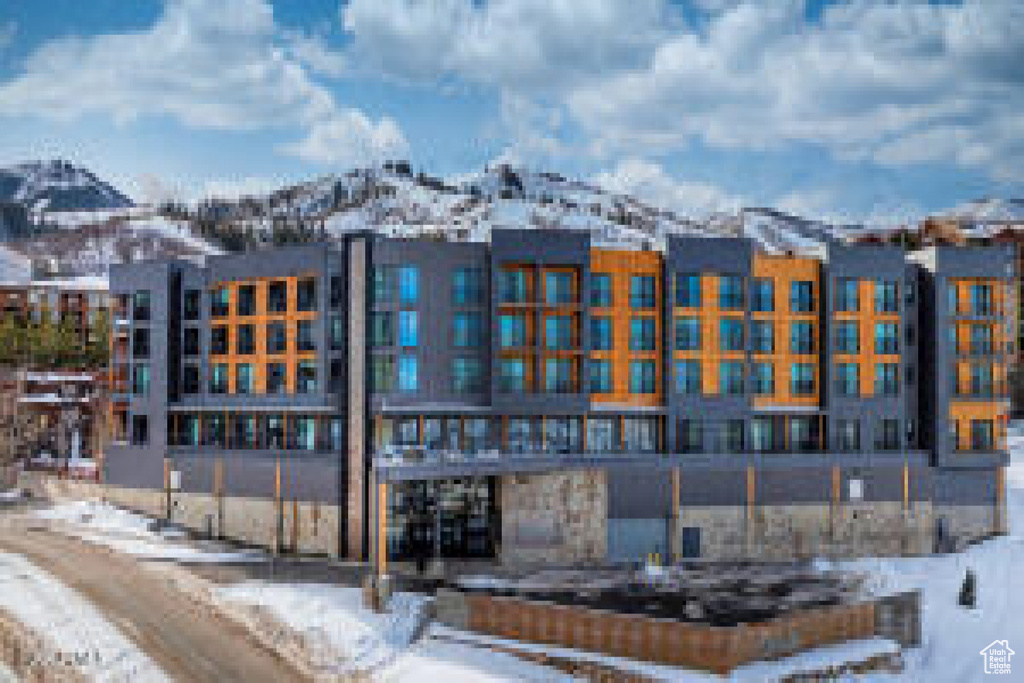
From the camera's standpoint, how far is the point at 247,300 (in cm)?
6606

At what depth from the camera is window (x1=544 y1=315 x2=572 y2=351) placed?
60469 millimetres

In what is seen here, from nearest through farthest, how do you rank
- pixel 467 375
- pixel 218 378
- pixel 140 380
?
1. pixel 467 375
2. pixel 218 378
3. pixel 140 380

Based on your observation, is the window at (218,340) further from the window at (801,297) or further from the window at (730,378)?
the window at (801,297)

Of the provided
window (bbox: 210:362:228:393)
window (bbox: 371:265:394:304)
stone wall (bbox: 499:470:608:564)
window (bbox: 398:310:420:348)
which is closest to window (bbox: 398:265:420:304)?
window (bbox: 371:265:394:304)

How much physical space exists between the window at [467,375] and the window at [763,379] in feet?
61.1

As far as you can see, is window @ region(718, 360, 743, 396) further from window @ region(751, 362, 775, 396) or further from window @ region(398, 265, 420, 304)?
window @ region(398, 265, 420, 304)

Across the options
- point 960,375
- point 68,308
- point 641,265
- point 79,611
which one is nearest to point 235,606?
point 79,611

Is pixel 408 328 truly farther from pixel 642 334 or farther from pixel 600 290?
pixel 642 334

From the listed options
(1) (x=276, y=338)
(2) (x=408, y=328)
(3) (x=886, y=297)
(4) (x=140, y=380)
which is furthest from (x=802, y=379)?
(4) (x=140, y=380)

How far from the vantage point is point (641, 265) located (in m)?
63.1

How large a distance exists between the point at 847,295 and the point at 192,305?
4516cm

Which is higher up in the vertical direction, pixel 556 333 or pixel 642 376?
pixel 556 333

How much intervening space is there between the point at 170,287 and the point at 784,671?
49.2 metres

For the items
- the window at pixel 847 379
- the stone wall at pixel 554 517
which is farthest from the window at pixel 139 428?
the window at pixel 847 379
